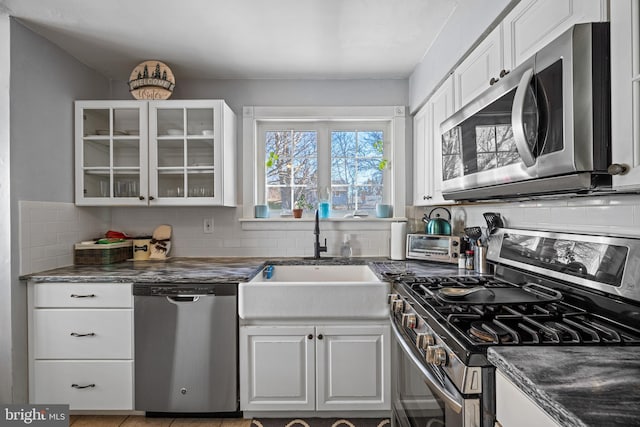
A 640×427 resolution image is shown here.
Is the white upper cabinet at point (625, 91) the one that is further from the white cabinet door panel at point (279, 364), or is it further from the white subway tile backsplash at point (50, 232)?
the white subway tile backsplash at point (50, 232)

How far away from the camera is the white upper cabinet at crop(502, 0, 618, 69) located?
1.02 metres

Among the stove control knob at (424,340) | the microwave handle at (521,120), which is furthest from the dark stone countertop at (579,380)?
the microwave handle at (521,120)

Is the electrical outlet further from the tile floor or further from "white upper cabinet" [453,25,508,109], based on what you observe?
"white upper cabinet" [453,25,508,109]

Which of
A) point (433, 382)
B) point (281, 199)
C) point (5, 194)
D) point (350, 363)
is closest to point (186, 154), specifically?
point (281, 199)

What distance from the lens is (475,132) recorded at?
1.48 m

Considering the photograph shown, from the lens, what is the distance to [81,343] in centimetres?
219

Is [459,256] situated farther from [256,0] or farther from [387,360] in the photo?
[256,0]

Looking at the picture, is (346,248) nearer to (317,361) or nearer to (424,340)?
(317,361)

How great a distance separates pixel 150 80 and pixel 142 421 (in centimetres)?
218

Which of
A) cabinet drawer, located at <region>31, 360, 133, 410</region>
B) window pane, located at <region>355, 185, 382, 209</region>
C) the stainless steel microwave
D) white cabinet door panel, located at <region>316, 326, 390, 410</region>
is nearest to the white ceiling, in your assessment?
window pane, located at <region>355, 185, 382, 209</region>

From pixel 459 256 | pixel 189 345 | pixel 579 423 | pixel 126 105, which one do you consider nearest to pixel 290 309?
pixel 189 345

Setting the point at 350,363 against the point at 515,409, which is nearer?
the point at 515,409

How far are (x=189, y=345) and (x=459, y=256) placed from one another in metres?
1.69

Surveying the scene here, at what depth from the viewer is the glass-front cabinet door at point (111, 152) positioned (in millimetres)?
2645
